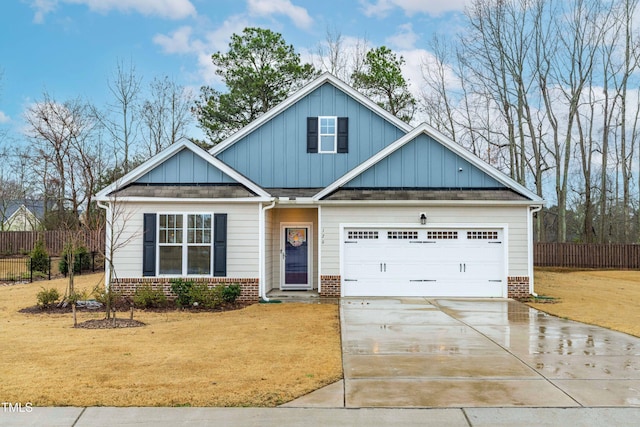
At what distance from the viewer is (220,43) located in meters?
31.6

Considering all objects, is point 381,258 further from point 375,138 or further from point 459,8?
point 459,8

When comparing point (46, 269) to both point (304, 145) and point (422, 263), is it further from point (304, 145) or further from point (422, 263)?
point (422, 263)

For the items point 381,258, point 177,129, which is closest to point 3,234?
point 177,129

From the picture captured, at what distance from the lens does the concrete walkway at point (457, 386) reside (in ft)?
16.7

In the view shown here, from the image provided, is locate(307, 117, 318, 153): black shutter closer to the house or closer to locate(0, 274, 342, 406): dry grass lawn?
the house

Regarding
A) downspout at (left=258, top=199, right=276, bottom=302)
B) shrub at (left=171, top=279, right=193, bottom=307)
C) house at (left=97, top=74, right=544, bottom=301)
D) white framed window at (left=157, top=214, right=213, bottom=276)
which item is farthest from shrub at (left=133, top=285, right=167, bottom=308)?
downspout at (left=258, top=199, right=276, bottom=302)

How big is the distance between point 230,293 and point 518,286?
8028 millimetres

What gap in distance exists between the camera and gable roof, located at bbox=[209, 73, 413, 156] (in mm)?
17094

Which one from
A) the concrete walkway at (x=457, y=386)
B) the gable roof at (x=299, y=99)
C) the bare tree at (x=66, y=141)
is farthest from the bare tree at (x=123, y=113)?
the concrete walkway at (x=457, y=386)

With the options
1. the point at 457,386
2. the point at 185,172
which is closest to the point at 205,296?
the point at 185,172

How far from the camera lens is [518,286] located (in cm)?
1481

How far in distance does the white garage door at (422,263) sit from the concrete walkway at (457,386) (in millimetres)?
4642

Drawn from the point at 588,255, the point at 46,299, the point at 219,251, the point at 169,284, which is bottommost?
the point at 46,299

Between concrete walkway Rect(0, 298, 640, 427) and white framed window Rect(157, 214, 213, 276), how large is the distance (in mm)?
5494
